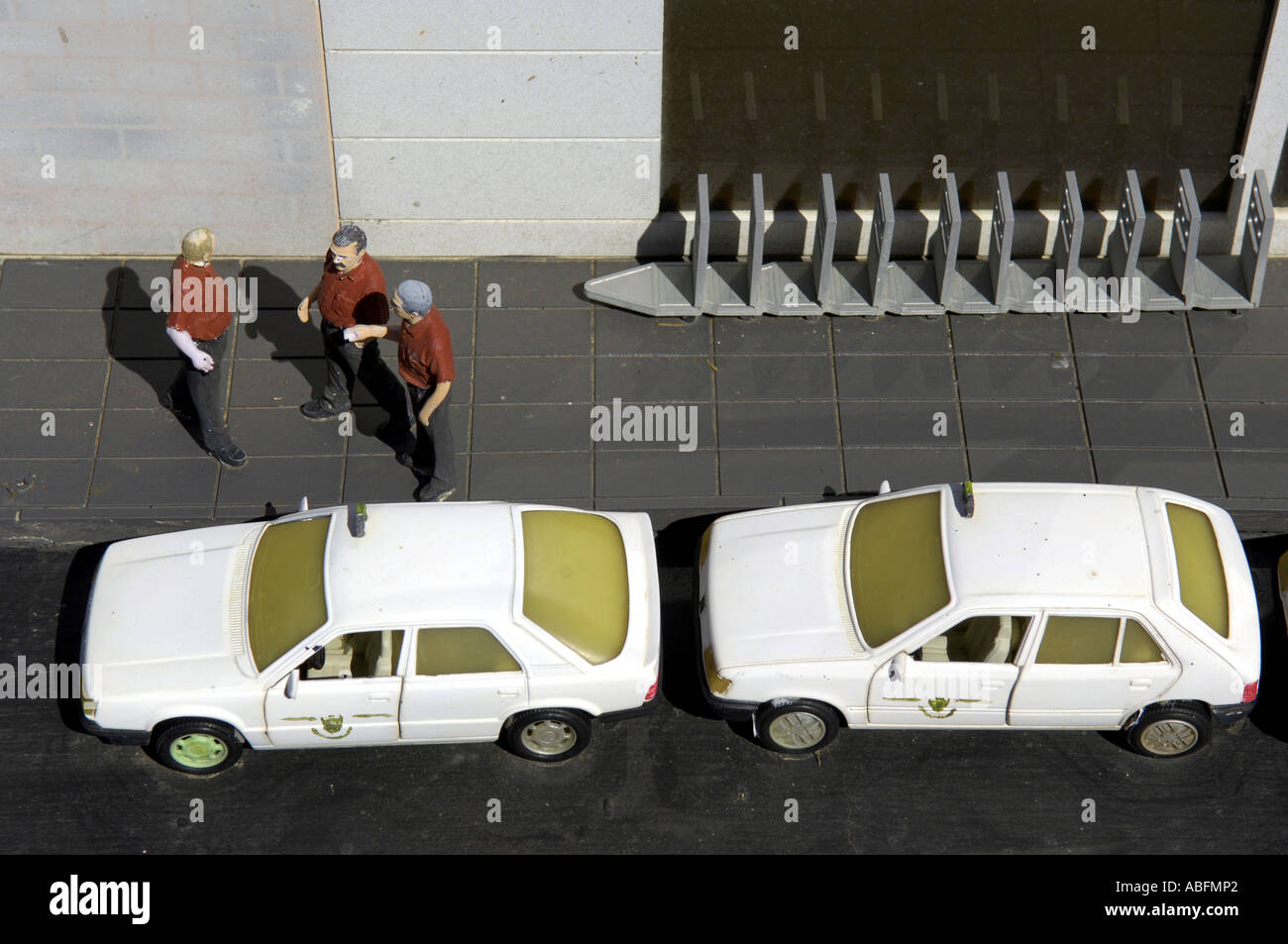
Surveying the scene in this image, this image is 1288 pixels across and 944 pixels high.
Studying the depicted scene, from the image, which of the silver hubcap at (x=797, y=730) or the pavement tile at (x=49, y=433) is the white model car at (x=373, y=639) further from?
the pavement tile at (x=49, y=433)

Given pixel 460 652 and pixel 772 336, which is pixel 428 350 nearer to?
pixel 460 652

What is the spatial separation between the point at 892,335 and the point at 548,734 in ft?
14.7

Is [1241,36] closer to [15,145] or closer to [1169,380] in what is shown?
[1169,380]

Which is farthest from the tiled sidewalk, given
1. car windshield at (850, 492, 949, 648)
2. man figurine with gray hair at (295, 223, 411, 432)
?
car windshield at (850, 492, 949, 648)

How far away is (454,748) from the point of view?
8.32m

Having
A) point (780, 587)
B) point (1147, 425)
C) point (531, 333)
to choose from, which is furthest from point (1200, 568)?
point (531, 333)

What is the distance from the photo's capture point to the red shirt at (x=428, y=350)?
334 inches

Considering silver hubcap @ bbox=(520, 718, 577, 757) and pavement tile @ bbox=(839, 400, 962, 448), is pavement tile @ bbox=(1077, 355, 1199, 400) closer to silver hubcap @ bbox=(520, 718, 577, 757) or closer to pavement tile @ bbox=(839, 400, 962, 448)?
pavement tile @ bbox=(839, 400, 962, 448)

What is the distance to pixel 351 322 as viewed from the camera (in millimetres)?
9070

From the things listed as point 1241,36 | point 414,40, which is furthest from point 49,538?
point 1241,36

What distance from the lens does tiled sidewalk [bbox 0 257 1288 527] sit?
950 centimetres

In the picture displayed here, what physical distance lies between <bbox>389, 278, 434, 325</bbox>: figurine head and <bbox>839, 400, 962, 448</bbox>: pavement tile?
2.61 meters

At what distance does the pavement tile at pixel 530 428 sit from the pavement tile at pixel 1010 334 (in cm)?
312

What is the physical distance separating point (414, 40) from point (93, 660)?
511cm
